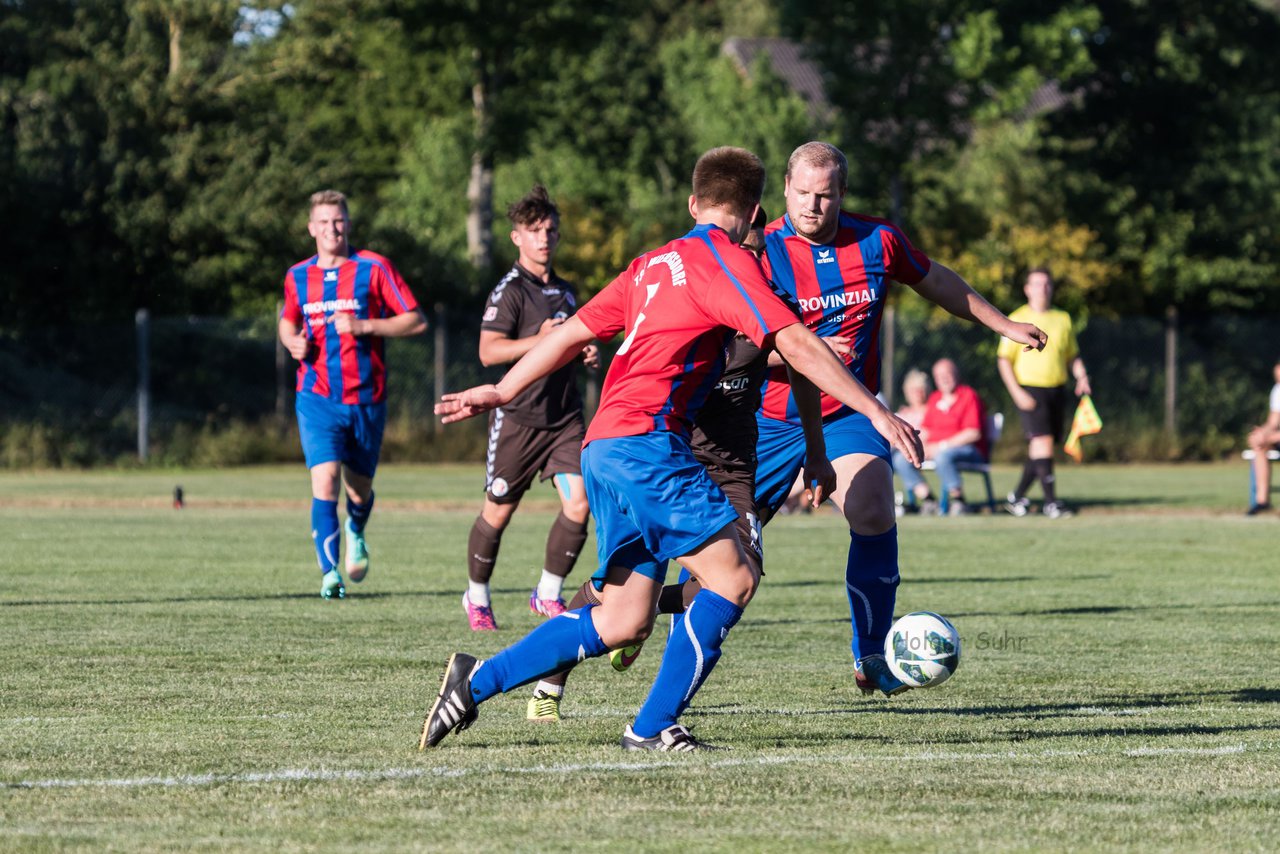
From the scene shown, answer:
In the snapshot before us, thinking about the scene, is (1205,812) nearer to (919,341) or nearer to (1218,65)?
(919,341)

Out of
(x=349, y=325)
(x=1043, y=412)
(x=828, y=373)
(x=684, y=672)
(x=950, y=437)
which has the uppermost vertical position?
(x=349, y=325)

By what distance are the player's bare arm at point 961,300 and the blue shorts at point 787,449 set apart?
0.56 meters

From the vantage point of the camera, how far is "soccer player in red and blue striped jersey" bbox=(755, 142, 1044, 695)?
752cm

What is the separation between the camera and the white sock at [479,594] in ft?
31.4

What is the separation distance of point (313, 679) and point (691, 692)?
218cm

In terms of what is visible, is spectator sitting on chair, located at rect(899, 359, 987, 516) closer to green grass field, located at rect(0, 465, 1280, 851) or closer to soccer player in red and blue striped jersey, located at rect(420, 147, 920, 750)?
green grass field, located at rect(0, 465, 1280, 851)

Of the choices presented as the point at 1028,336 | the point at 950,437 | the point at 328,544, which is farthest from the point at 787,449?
the point at 950,437

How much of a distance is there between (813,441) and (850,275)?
1053 mm

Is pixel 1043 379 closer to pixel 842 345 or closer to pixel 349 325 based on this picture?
pixel 349 325

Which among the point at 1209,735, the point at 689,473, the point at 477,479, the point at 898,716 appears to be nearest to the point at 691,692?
the point at 689,473

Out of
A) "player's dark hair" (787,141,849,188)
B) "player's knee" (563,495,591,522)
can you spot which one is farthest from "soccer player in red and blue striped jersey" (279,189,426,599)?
"player's dark hair" (787,141,849,188)

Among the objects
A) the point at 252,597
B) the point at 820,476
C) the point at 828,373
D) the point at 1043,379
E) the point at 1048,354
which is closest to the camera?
the point at 828,373

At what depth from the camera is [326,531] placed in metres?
11.1

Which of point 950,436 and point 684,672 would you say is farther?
point 950,436
